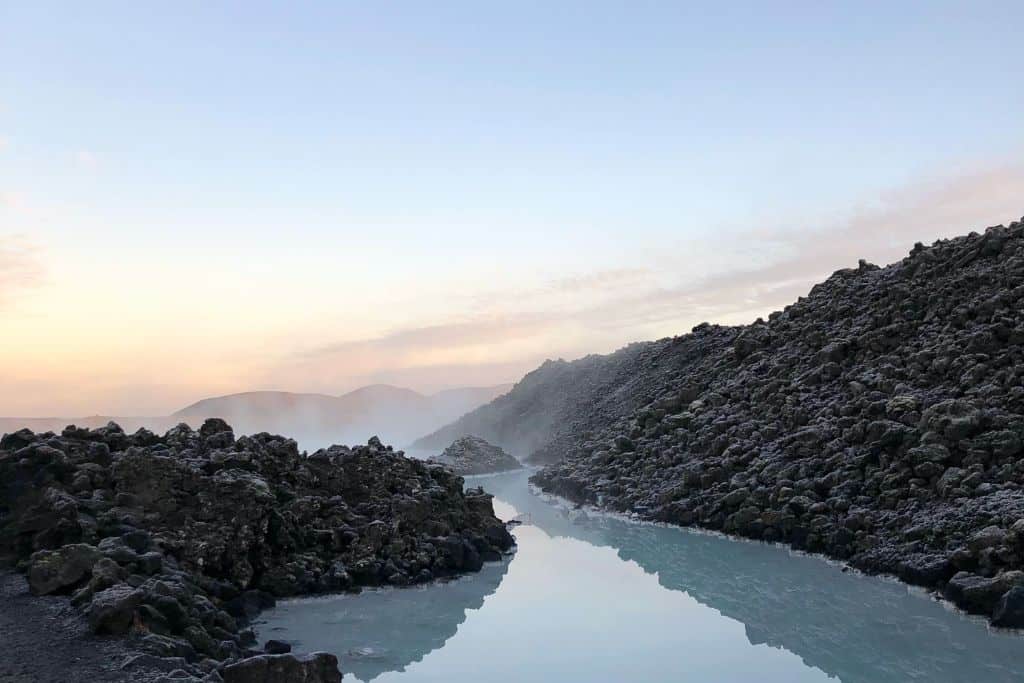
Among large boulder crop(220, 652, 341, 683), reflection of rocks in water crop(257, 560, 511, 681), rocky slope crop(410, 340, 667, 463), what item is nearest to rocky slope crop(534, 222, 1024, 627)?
reflection of rocks in water crop(257, 560, 511, 681)

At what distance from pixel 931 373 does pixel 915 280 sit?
8.10m

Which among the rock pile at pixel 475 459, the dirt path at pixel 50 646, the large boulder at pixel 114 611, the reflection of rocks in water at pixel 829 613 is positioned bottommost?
the rock pile at pixel 475 459

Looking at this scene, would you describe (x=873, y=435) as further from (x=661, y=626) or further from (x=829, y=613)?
(x=661, y=626)

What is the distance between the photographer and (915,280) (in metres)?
31.7

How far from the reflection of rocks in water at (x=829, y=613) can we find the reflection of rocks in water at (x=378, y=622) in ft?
17.2

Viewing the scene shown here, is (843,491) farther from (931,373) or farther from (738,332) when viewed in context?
(738,332)

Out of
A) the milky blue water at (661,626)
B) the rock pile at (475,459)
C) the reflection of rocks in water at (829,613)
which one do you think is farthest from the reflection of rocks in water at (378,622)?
the rock pile at (475,459)

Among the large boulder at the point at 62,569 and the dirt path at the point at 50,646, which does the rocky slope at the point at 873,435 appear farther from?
the large boulder at the point at 62,569

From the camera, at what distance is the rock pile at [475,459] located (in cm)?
5706

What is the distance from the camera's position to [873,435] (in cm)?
2309

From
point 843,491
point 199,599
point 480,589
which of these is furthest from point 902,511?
point 199,599

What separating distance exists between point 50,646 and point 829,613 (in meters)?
13.5

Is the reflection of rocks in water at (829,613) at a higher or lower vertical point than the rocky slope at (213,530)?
lower

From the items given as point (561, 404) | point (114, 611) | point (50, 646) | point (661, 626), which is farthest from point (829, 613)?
point (561, 404)
